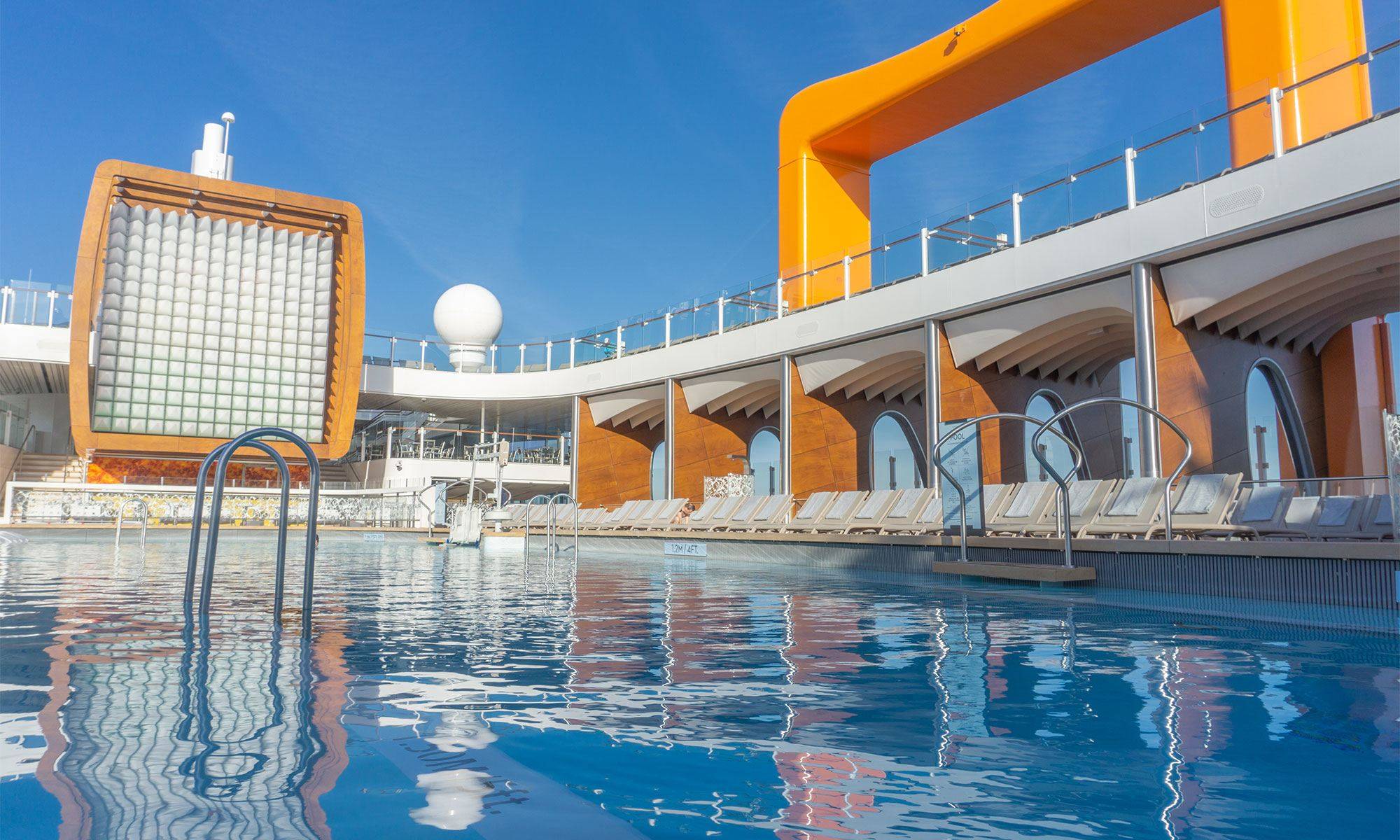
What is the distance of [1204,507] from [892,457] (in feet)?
38.3

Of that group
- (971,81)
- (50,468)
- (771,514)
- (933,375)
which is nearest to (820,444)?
(933,375)

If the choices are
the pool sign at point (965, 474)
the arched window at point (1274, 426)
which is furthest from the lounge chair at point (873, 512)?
the arched window at point (1274, 426)

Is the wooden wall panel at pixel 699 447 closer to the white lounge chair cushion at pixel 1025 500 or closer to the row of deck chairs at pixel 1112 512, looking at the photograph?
the row of deck chairs at pixel 1112 512

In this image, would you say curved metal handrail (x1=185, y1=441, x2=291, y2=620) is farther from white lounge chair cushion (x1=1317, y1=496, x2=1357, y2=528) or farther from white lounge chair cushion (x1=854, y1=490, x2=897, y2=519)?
white lounge chair cushion (x1=854, y1=490, x2=897, y2=519)

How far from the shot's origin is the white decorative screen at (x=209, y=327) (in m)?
27.2

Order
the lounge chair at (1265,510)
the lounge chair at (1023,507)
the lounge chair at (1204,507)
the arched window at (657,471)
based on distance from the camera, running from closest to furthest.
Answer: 1. the lounge chair at (1265,510)
2. the lounge chair at (1204,507)
3. the lounge chair at (1023,507)
4. the arched window at (657,471)

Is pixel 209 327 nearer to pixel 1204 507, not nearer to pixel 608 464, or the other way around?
pixel 608 464

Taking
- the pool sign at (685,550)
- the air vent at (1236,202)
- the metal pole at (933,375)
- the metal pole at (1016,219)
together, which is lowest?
the pool sign at (685,550)

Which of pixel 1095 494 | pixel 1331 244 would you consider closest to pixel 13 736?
pixel 1095 494

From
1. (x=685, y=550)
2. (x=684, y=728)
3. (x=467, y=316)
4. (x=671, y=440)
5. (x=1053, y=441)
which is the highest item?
(x=467, y=316)

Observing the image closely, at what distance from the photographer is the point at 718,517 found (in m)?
17.8

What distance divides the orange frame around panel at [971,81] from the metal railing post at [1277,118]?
130 mm

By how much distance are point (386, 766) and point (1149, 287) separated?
44.0ft

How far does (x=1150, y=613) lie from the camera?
6797 millimetres
